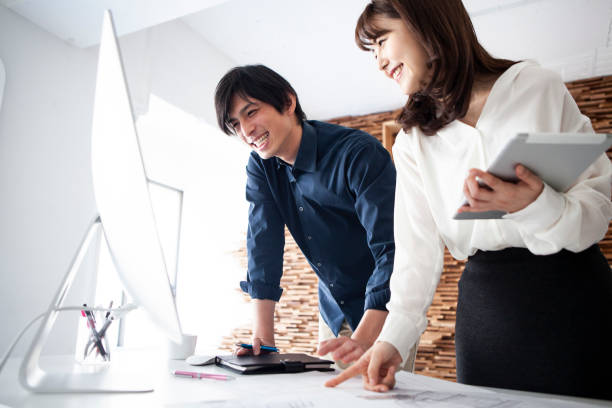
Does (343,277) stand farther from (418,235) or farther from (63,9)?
(63,9)

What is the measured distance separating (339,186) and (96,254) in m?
1.57

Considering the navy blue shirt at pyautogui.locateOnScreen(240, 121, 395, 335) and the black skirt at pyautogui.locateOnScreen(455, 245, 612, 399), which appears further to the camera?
the navy blue shirt at pyautogui.locateOnScreen(240, 121, 395, 335)

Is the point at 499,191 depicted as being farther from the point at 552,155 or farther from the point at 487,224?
the point at 487,224

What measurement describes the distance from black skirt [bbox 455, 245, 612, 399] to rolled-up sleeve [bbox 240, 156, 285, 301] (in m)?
0.77

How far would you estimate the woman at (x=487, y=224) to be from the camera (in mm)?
750

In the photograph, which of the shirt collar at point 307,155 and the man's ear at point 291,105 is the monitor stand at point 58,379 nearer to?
the shirt collar at point 307,155

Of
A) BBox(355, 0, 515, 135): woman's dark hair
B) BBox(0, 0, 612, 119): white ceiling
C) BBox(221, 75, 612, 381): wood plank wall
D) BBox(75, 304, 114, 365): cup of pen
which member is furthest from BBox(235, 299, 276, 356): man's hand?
BBox(221, 75, 612, 381): wood plank wall

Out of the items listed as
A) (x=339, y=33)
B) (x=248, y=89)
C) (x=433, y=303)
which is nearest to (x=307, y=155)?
(x=248, y=89)

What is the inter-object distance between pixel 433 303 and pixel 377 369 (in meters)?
3.31

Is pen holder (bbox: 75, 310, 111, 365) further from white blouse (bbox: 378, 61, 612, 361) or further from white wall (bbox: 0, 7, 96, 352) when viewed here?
white wall (bbox: 0, 7, 96, 352)

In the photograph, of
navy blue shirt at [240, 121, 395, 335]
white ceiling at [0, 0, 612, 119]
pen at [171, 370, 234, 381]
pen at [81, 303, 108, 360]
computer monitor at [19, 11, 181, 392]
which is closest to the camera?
computer monitor at [19, 11, 181, 392]

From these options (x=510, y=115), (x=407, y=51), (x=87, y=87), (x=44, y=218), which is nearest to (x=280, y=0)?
(x=87, y=87)

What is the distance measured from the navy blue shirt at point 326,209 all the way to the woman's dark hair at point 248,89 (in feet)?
0.53

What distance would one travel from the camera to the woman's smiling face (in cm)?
Result: 103
